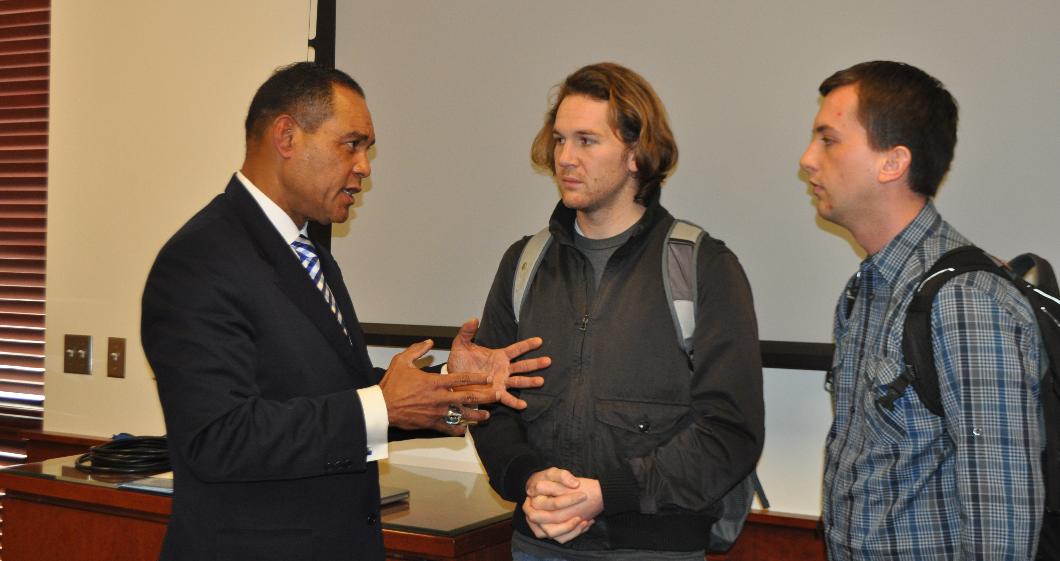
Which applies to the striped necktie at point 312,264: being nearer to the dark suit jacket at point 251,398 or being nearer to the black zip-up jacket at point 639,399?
the dark suit jacket at point 251,398

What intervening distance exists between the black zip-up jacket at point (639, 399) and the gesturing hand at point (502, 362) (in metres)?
0.07

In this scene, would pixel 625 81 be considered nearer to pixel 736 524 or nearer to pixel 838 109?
pixel 838 109

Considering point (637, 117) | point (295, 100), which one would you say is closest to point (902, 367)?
point (637, 117)

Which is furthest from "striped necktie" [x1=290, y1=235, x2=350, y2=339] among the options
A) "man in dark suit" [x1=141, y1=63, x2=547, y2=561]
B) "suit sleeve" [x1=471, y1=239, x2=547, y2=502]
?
"suit sleeve" [x1=471, y1=239, x2=547, y2=502]

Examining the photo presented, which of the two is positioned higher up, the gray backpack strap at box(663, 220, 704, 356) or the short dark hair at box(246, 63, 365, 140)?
the short dark hair at box(246, 63, 365, 140)

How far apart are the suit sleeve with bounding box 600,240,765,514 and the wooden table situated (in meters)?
0.72

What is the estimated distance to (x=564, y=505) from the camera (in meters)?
1.86

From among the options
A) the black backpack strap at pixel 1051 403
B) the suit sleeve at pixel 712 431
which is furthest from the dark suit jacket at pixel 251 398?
the black backpack strap at pixel 1051 403

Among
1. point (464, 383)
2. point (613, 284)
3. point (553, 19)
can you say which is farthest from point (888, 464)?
point (553, 19)

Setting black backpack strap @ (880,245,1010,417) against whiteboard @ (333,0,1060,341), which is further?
whiteboard @ (333,0,1060,341)

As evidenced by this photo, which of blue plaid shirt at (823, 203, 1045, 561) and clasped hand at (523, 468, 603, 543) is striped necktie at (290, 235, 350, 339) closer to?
clasped hand at (523, 468, 603, 543)

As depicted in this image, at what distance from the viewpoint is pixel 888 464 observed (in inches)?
67.0

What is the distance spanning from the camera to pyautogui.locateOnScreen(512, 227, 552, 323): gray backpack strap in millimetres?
2184

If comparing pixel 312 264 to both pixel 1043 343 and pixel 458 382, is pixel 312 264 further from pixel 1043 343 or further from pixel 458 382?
pixel 1043 343
